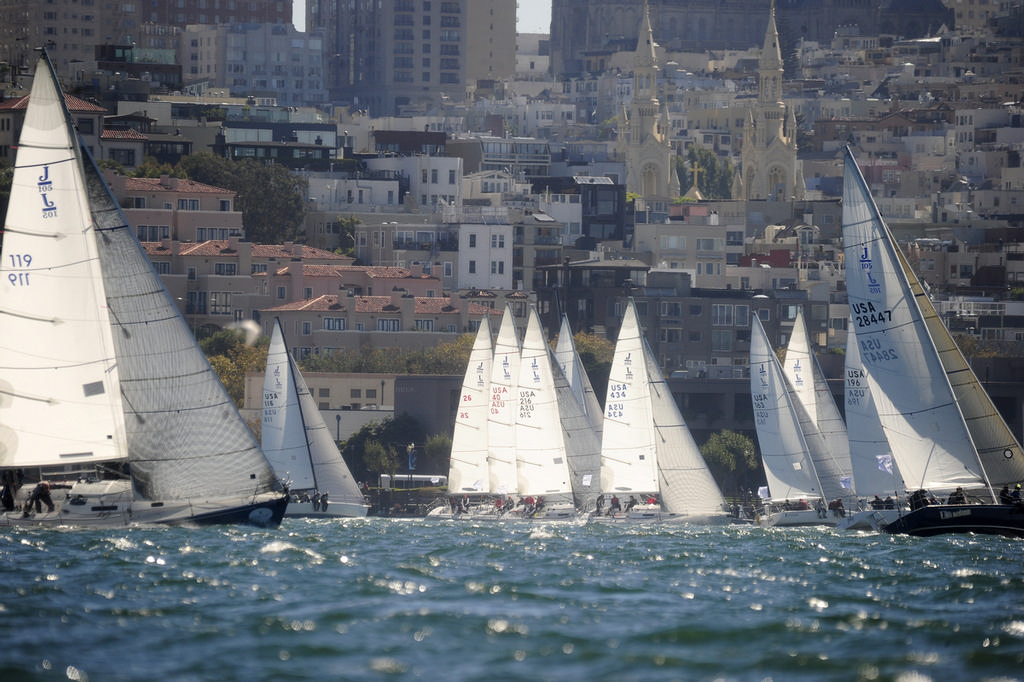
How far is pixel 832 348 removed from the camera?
126m

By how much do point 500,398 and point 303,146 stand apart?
90895mm

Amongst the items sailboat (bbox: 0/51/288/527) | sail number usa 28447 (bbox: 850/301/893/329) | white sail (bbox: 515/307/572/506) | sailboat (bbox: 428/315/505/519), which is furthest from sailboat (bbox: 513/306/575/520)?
sailboat (bbox: 0/51/288/527)

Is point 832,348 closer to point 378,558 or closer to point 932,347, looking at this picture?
point 932,347

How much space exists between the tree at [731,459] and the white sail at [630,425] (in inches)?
1384

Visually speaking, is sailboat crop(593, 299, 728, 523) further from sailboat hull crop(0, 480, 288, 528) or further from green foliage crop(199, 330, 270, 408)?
green foliage crop(199, 330, 270, 408)

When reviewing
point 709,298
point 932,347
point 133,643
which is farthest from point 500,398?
point 709,298

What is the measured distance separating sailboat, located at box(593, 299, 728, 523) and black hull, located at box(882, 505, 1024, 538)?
49.4ft

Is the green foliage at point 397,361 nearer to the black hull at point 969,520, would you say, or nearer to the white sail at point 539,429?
the white sail at point 539,429

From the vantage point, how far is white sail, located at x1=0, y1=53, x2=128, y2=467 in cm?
4238

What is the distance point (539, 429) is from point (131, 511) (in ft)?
81.8

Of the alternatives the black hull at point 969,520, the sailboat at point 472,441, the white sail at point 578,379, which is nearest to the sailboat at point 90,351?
the black hull at point 969,520

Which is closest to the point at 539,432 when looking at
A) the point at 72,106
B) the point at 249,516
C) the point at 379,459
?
the point at 249,516

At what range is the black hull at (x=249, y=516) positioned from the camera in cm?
4534

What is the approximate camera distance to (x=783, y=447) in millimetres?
66062
